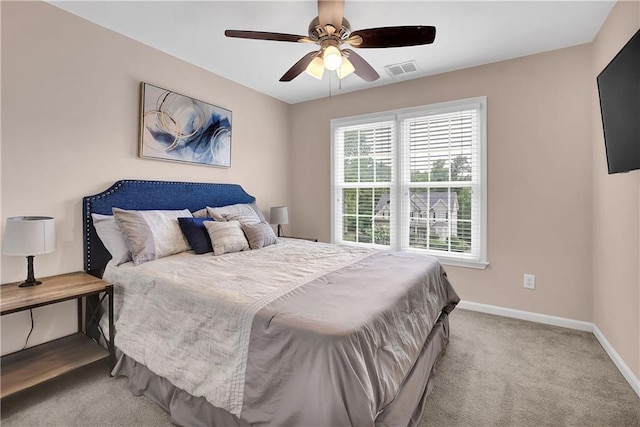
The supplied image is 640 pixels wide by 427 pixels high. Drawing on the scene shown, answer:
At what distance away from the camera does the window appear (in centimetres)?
339

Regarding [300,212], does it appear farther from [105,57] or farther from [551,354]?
[551,354]

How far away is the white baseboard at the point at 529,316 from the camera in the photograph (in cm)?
289

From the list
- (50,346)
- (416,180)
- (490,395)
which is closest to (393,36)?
(416,180)

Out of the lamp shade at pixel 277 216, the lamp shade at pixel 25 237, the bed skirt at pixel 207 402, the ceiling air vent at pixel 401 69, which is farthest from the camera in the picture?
the lamp shade at pixel 277 216

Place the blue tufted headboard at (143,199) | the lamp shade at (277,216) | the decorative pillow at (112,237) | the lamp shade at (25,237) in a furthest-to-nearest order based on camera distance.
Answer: the lamp shade at (277,216) → the blue tufted headboard at (143,199) → the decorative pillow at (112,237) → the lamp shade at (25,237)

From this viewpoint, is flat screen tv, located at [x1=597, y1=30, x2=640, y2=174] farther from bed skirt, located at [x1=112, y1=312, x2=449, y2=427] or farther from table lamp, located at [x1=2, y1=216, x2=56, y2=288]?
table lamp, located at [x1=2, y1=216, x2=56, y2=288]

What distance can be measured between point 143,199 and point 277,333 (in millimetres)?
2154

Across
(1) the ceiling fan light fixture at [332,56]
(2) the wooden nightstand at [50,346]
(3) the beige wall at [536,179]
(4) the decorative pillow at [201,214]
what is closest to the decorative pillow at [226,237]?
(4) the decorative pillow at [201,214]

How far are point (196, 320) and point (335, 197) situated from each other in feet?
9.47

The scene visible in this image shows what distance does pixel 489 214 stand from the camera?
3.30m

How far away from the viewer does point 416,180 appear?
371cm

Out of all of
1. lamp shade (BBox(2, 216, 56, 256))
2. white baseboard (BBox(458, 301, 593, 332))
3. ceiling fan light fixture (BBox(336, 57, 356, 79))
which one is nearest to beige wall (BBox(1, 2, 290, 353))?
lamp shade (BBox(2, 216, 56, 256))

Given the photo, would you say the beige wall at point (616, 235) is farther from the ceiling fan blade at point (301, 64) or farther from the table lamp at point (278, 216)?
the table lamp at point (278, 216)

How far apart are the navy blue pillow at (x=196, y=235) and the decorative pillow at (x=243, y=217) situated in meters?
0.37
